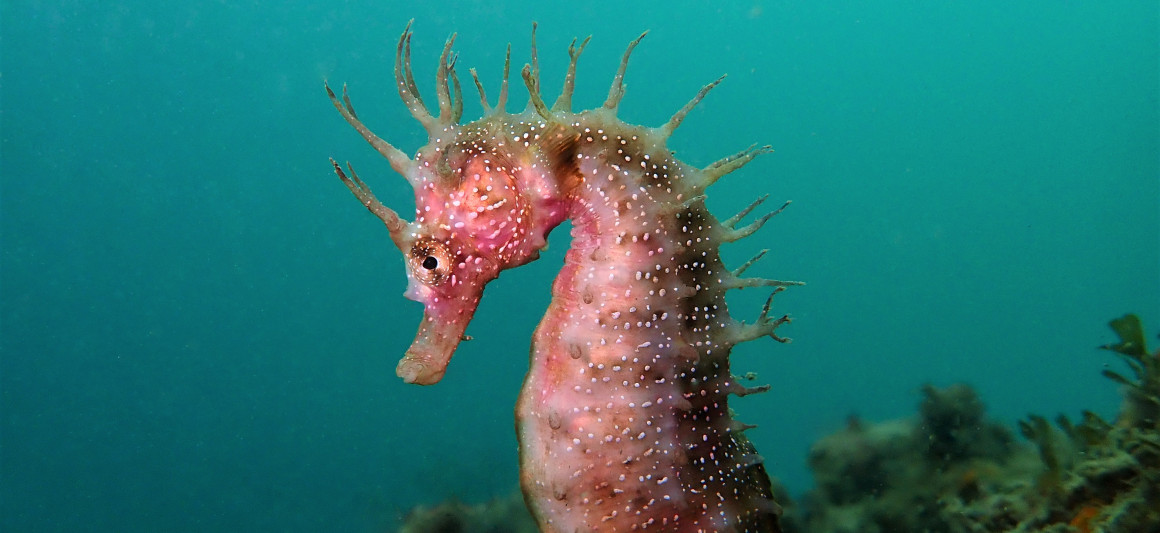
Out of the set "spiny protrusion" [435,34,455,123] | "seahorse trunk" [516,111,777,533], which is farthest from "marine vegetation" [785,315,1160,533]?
"spiny protrusion" [435,34,455,123]

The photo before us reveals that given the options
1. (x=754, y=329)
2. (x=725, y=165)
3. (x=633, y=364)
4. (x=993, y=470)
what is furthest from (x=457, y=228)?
(x=993, y=470)

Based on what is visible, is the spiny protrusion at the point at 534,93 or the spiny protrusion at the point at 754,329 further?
the spiny protrusion at the point at 754,329

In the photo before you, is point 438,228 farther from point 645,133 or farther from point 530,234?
point 645,133

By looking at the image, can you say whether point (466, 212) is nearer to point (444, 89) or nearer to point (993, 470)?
point (444, 89)

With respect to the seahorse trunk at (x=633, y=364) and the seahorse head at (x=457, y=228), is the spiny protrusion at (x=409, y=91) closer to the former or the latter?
the seahorse head at (x=457, y=228)

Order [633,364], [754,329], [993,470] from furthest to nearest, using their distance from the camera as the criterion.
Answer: [993,470], [754,329], [633,364]

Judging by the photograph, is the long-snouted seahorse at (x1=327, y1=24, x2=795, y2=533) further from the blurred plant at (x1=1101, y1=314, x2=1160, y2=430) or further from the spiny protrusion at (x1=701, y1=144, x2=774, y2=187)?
the blurred plant at (x1=1101, y1=314, x2=1160, y2=430)

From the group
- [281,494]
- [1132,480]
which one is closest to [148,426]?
[281,494]

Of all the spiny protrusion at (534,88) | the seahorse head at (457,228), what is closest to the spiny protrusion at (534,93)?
the spiny protrusion at (534,88)

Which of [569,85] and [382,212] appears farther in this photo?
[569,85]
